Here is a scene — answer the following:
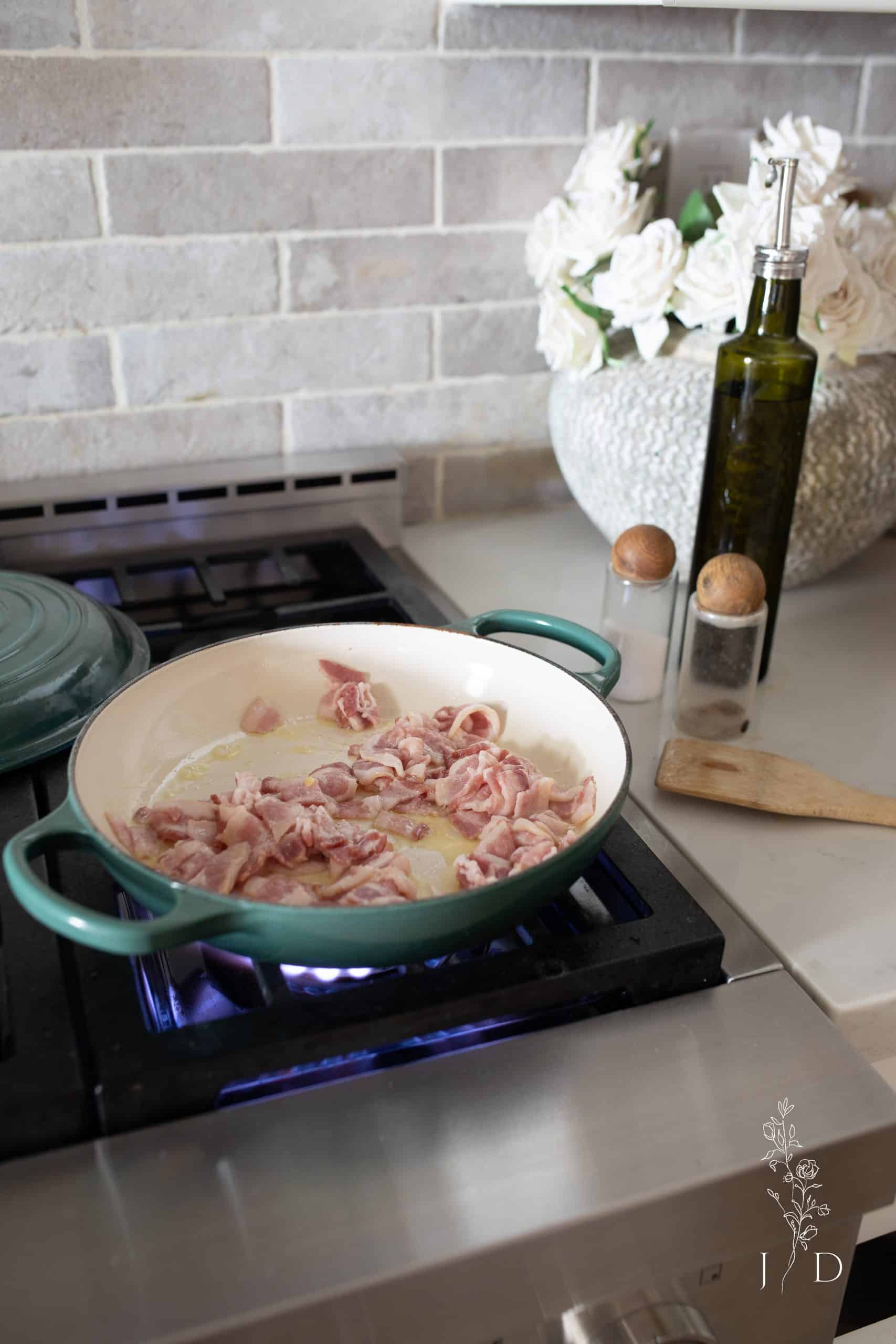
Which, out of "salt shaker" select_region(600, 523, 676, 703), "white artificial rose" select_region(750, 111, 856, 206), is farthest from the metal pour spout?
"salt shaker" select_region(600, 523, 676, 703)

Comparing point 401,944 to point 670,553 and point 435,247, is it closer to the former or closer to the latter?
point 670,553

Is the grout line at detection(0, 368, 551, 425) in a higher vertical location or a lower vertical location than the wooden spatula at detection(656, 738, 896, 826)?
higher

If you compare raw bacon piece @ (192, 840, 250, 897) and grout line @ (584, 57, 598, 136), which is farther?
grout line @ (584, 57, 598, 136)

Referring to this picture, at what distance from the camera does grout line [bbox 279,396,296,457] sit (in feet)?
3.87

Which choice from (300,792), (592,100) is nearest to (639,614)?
(300,792)

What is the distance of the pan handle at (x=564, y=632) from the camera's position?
0.74m

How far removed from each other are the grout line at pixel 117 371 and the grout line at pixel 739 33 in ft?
2.32

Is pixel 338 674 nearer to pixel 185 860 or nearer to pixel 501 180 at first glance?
pixel 185 860

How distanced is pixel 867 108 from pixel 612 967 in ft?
3.65

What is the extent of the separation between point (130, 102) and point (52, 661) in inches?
21.6

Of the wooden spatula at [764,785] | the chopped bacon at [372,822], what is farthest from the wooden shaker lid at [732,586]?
the chopped bacon at [372,822]

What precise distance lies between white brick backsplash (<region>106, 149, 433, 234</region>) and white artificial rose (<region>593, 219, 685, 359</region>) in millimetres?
244

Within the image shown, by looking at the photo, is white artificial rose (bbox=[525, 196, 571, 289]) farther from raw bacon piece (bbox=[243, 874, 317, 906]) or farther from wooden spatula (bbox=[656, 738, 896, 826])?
raw bacon piece (bbox=[243, 874, 317, 906])

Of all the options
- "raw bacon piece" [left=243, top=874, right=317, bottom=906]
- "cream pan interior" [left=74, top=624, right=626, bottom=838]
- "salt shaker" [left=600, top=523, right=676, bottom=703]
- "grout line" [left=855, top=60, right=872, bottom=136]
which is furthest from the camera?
"grout line" [left=855, top=60, right=872, bottom=136]
